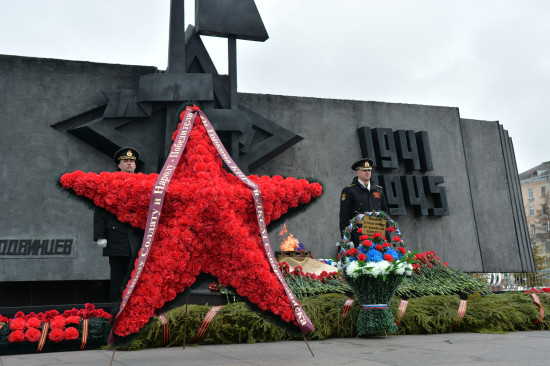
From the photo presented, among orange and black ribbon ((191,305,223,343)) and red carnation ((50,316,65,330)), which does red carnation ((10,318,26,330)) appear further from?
orange and black ribbon ((191,305,223,343))

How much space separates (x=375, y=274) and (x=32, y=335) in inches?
120

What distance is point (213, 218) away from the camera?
354cm

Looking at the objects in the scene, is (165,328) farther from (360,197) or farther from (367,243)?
(360,197)

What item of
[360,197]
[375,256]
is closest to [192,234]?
[375,256]

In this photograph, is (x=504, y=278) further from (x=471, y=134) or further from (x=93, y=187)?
(x=93, y=187)

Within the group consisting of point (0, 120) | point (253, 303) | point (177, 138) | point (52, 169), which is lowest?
point (253, 303)


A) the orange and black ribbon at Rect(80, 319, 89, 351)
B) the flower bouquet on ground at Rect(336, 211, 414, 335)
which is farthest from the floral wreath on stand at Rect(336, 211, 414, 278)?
the orange and black ribbon at Rect(80, 319, 89, 351)

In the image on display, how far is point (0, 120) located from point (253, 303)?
701cm

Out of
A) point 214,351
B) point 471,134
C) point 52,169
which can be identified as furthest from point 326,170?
point 214,351

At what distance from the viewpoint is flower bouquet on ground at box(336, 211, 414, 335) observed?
494cm

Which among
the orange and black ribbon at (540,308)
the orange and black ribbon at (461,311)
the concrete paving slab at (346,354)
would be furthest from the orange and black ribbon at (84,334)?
the orange and black ribbon at (540,308)

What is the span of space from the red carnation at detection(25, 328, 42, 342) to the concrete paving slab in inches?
6.0

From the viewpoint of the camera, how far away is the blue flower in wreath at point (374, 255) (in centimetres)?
503

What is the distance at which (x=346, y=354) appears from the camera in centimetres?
395
